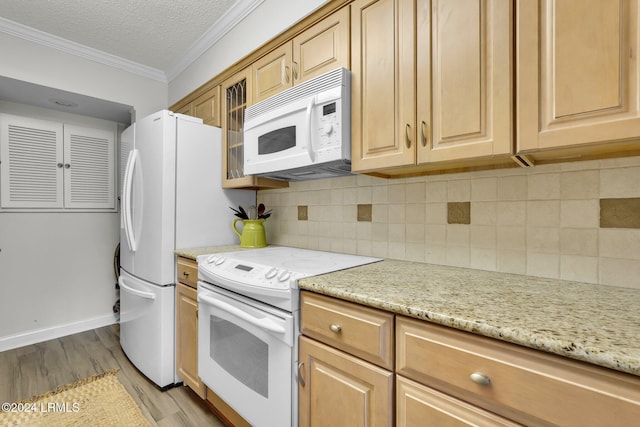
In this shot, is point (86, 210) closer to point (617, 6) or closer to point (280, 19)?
point (280, 19)

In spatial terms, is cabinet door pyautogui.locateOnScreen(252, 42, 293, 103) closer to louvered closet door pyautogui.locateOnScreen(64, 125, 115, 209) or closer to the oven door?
the oven door

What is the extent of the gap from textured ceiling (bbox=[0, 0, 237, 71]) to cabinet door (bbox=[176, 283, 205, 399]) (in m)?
1.85

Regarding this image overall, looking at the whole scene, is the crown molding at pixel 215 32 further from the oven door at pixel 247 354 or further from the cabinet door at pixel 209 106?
the oven door at pixel 247 354

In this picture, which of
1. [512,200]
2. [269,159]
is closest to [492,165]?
[512,200]

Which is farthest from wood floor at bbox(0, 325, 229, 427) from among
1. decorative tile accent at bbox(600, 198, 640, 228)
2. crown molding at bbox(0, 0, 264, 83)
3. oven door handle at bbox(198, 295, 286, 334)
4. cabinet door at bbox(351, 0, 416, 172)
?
crown molding at bbox(0, 0, 264, 83)

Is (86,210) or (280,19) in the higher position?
(280,19)

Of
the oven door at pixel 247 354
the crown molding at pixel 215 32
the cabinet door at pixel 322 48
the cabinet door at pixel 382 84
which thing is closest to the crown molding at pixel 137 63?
the crown molding at pixel 215 32

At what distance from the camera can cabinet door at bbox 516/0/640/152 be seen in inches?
Result: 31.7

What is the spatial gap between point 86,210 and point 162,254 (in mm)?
1709

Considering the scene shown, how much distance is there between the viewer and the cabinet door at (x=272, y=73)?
1.76 metres

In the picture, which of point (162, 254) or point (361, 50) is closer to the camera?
point (361, 50)

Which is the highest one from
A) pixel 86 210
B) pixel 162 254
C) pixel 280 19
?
pixel 280 19

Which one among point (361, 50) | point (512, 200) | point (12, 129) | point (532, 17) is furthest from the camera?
point (12, 129)

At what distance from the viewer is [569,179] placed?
115 cm
